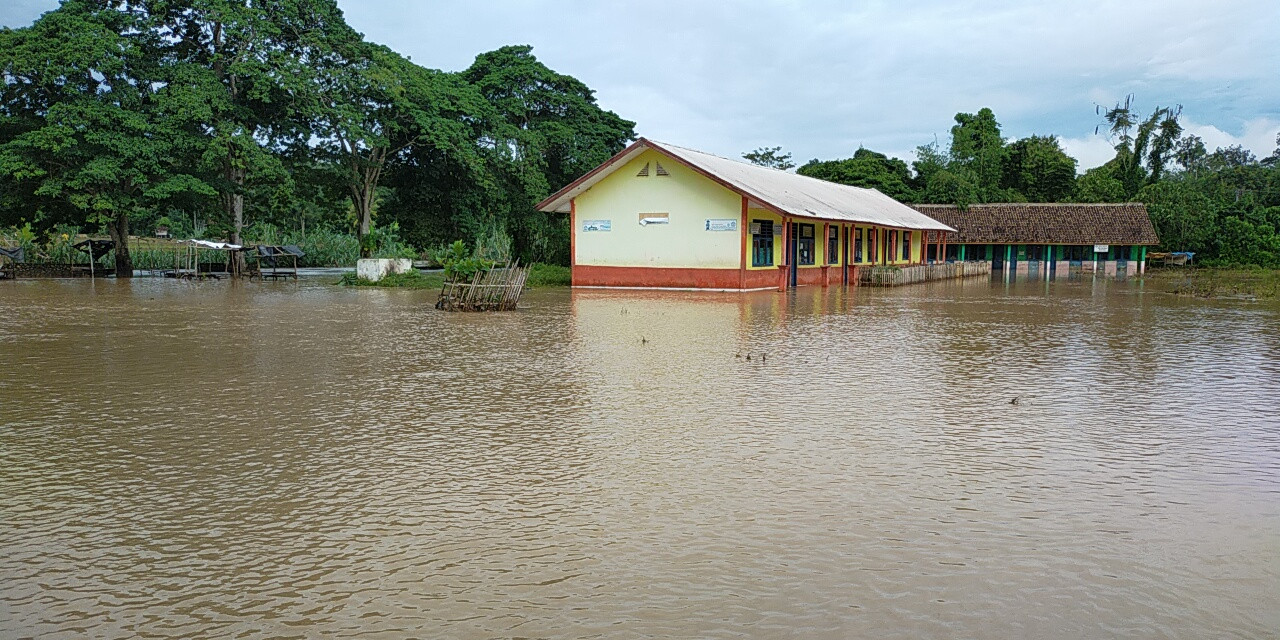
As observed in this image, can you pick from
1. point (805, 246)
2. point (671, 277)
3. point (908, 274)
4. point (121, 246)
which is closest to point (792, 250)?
point (805, 246)

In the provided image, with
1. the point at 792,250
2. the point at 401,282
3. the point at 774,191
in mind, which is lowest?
the point at 401,282

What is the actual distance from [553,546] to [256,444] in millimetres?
3397

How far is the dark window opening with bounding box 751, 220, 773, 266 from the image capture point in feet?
97.5

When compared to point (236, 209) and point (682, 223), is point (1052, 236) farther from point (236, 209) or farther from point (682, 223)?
point (236, 209)

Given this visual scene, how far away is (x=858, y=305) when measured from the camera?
77.1ft

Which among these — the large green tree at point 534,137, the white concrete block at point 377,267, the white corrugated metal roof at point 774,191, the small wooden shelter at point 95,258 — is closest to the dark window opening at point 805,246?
the white corrugated metal roof at point 774,191

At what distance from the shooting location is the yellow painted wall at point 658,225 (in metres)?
29.2

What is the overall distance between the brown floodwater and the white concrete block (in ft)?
64.9

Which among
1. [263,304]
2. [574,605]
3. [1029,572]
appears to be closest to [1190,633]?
[1029,572]

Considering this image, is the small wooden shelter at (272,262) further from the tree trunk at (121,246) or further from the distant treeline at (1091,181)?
the distant treeline at (1091,181)

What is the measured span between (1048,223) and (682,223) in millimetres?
35857

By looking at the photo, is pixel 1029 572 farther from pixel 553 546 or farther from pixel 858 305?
pixel 858 305

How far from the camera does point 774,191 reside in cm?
3195

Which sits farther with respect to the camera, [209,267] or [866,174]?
[866,174]
